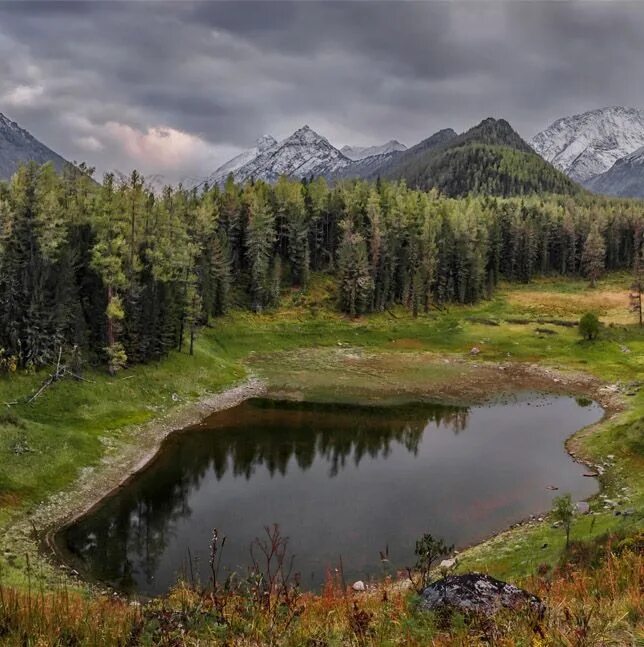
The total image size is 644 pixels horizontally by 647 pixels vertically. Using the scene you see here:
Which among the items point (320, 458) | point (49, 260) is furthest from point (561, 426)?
point (49, 260)

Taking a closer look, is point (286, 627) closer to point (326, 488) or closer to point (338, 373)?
point (326, 488)

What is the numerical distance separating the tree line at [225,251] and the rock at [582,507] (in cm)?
4274

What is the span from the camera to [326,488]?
42438 mm

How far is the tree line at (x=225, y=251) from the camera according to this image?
55.5m

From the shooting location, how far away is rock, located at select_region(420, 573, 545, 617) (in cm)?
977

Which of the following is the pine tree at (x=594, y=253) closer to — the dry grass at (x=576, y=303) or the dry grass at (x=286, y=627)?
the dry grass at (x=576, y=303)

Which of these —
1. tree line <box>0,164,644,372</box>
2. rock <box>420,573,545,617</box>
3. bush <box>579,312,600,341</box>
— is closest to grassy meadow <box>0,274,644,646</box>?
rock <box>420,573,545,617</box>

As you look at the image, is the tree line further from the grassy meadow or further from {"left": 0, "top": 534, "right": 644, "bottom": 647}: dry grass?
{"left": 0, "top": 534, "right": 644, "bottom": 647}: dry grass

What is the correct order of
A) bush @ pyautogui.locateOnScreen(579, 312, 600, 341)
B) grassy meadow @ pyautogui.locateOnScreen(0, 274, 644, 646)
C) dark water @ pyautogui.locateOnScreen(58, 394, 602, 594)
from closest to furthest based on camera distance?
grassy meadow @ pyautogui.locateOnScreen(0, 274, 644, 646) < dark water @ pyautogui.locateOnScreen(58, 394, 602, 594) < bush @ pyautogui.locateOnScreen(579, 312, 600, 341)

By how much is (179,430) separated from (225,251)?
52831mm

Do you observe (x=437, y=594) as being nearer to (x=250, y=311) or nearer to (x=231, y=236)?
→ (x=250, y=311)

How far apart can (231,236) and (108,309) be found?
6238 centimetres

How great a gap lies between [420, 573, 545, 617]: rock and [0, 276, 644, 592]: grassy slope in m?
12.7

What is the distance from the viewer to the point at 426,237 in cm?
12144
